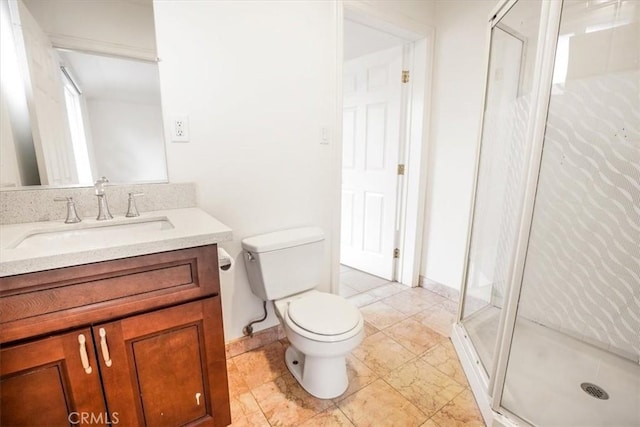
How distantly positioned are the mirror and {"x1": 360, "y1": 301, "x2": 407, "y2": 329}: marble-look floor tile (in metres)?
1.56

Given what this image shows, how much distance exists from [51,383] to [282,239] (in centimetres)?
98

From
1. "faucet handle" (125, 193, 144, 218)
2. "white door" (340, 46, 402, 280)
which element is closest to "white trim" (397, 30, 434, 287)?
"white door" (340, 46, 402, 280)

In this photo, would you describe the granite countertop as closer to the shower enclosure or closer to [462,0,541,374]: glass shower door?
the shower enclosure

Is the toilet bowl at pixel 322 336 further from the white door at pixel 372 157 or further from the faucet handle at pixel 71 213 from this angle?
the white door at pixel 372 157

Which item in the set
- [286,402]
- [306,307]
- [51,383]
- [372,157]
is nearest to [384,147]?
[372,157]

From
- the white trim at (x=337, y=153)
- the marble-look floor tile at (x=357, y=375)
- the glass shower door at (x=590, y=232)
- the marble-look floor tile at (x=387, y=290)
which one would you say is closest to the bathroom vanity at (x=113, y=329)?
the marble-look floor tile at (x=357, y=375)

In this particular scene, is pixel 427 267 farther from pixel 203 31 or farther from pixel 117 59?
pixel 117 59

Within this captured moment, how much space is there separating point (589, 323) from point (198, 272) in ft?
6.66

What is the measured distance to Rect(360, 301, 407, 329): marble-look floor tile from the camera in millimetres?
1995

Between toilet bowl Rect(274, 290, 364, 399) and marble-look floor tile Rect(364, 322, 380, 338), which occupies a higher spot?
toilet bowl Rect(274, 290, 364, 399)

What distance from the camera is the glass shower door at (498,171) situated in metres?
1.42

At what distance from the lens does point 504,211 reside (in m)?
1.55

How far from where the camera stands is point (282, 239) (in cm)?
155

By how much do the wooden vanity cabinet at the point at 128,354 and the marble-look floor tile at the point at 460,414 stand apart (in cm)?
91
